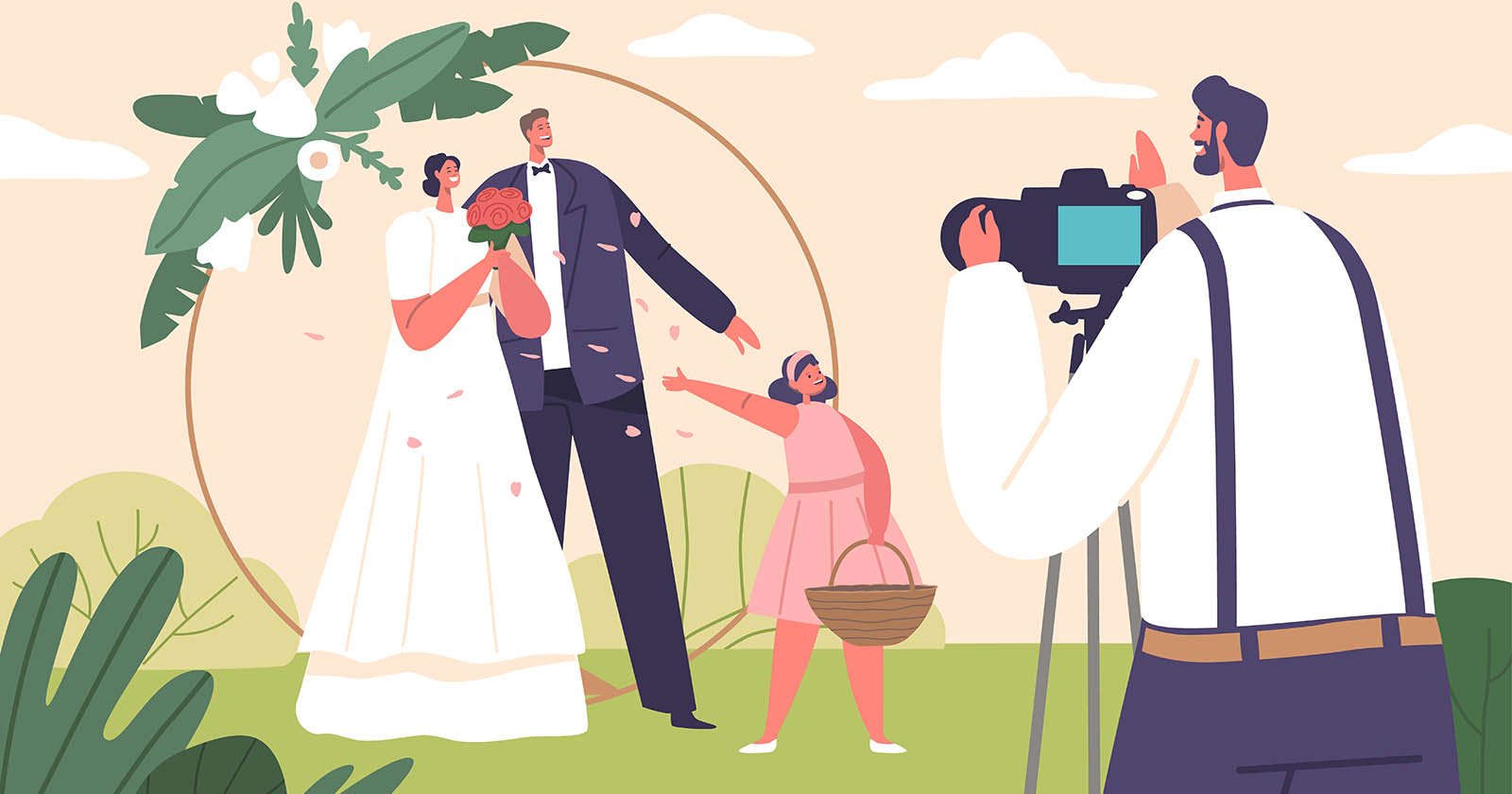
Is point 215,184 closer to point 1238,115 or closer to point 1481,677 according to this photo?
point 1238,115

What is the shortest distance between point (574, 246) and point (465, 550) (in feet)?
3.73

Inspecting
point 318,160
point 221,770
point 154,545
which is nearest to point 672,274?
point 318,160

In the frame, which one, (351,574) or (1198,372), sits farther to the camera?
(351,574)

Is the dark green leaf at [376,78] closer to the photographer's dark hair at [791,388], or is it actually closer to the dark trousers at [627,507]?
the dark trousers at [627,507]

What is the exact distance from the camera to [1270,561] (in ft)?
12.9

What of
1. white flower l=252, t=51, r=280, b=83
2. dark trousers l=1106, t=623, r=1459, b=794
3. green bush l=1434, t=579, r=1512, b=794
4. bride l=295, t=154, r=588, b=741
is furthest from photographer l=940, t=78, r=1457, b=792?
white flower l=252, t=51, r=280, b=83

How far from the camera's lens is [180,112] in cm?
615

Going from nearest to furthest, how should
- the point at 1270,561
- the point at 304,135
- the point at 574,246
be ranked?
the point at 1270,561, the point at 304,135, the point at 574,246

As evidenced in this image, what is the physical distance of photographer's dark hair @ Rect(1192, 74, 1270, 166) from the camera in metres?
4.20

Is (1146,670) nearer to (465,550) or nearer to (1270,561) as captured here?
(1270,561)

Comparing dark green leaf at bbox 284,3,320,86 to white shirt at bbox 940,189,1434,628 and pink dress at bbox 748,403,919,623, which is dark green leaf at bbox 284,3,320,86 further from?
white shirt at bbox 940,189,1434,628

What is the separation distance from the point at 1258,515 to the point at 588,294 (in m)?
3.20

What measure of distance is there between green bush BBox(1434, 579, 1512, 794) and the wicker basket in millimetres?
1497

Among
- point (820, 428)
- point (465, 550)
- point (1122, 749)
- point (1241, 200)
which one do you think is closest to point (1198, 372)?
point (1241, 200)
